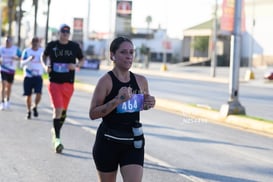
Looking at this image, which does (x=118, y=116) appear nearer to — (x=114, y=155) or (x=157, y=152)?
(x=114, y=155)

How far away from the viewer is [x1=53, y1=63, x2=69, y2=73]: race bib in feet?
31.5

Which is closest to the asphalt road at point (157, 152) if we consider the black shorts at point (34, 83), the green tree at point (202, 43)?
the black shorts at point (34, 83)

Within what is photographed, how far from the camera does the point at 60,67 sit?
9633 millimetres

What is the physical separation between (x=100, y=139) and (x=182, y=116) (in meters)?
10.8

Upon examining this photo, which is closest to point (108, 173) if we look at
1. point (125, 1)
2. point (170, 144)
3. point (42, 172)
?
point (42, 172)

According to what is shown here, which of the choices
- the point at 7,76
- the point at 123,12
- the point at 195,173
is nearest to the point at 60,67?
the point at 195,173

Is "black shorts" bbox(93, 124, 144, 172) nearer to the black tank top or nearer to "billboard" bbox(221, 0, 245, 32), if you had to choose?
the black tank top

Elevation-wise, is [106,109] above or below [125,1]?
below

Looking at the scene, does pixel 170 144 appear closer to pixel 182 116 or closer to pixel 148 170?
pixel 148 170

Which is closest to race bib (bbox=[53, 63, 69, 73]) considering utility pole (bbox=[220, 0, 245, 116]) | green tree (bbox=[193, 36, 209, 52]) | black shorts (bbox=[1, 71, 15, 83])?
utility pole (bbox=[220, 0, 245, 116])

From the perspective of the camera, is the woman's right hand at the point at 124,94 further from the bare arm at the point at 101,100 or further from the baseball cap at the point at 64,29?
the baseball cap at the point at 64,29

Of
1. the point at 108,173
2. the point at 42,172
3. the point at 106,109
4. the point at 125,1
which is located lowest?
the point at 42,172

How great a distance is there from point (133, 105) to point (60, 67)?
15.5ft

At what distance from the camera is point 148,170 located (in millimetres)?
8328
